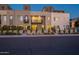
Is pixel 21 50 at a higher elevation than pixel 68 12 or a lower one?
lower

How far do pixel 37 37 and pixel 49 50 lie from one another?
0.67ft

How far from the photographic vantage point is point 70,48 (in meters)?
4.15

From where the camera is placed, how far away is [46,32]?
4.14 meters

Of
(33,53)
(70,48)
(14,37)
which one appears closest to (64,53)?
(70,48)

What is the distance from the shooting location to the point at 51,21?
4234mm

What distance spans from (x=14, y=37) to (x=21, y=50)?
185mm

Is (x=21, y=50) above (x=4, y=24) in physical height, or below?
below

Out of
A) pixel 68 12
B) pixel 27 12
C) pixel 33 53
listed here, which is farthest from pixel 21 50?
pixel 68 12
